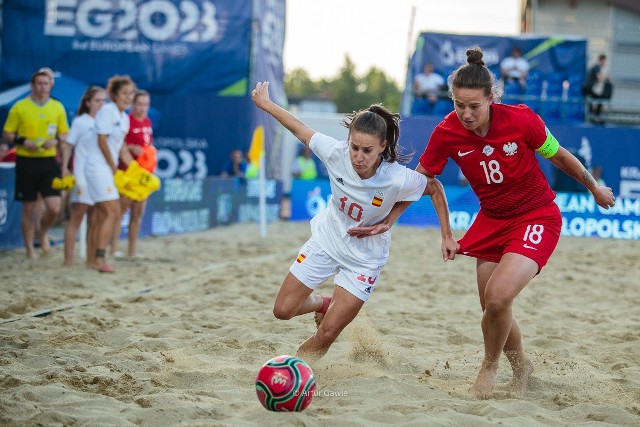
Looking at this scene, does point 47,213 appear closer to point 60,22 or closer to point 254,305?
point 254,305

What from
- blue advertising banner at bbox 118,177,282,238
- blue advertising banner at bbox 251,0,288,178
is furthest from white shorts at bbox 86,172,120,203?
blue advertising banner at bbox 251,0,288,178

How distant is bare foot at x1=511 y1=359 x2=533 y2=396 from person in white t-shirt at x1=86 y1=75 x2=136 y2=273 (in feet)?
16.4

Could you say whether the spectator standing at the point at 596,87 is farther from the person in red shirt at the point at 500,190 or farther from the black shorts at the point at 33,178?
the person in red shirt at the point at 500,190

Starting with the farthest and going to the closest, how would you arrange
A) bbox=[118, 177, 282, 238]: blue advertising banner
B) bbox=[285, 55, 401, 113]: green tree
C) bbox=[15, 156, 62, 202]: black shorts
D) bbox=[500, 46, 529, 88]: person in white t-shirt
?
1. bbox=[285, 55, 401, 113]: green tree
2. bbox=[500, 46, 529, 88]: person in white t-shirt
3. bbox=[118, 177, 282, 238]: blue advertising banner
4. bbox=[15, 156, 62, 202]: black shorts

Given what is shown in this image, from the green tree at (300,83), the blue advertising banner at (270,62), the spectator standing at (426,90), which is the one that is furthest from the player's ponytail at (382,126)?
the green tree at (300,83)

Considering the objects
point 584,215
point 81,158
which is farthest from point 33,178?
point 584,215

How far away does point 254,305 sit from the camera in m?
7.17

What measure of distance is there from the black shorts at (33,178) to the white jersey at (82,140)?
2.14 feet

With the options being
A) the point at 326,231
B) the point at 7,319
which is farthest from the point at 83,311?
the point at 326,231

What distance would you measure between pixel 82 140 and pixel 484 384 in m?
5.69

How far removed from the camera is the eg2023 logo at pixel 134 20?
18656mm

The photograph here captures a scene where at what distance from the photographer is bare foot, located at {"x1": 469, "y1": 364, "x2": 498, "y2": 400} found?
4.50 meters

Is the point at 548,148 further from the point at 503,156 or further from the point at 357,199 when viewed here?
the point at 357,199

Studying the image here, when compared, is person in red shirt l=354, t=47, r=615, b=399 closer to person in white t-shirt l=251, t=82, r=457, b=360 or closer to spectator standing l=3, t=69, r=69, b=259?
person in white t-shirt l=251, t=82, r=457, b=360
